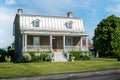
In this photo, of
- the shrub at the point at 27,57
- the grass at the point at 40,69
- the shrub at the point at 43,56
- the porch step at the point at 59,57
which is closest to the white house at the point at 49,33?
the porch step at the point at 59,57

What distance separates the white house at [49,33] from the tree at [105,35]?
1678 centimetres

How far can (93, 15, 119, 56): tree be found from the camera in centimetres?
6650

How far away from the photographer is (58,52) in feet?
151

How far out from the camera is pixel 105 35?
220 feet

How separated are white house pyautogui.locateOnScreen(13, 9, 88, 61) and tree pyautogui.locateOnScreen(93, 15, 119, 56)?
16776 mm

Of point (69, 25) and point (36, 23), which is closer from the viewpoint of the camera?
point (36, 23)

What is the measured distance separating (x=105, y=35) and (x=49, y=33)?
24.4m

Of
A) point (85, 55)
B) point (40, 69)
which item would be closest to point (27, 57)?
point (85, 55)

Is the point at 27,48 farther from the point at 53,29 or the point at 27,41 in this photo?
the point at 53,29

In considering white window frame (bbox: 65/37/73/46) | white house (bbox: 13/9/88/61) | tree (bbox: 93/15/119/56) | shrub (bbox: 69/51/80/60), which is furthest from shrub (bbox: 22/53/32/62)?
tree (bbox: 93/15/119/56)

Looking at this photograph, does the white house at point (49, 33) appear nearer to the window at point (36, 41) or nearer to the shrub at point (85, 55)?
the window at point (36, 41)

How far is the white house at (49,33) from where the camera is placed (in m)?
45.4

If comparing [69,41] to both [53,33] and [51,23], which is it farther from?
[53,33]

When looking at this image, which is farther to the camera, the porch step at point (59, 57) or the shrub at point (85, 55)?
the shrub at point (85, 55)
